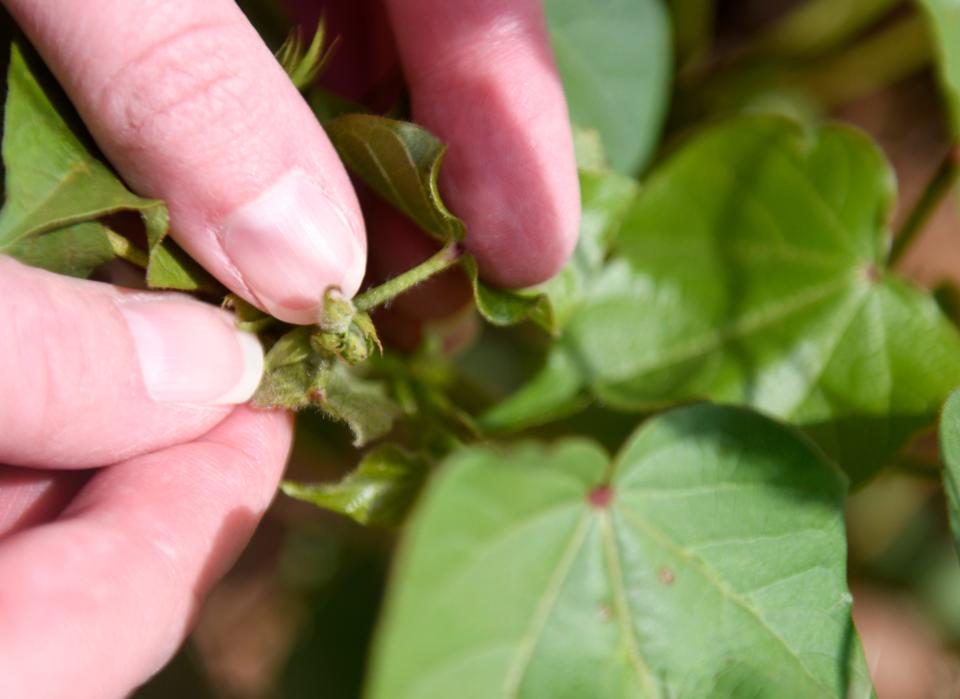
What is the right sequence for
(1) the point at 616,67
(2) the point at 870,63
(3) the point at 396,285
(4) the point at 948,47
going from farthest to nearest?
(2) the point at 870,63, (1) the point at 616,67, (4) the point at 948,47, (3) the point at 396,285

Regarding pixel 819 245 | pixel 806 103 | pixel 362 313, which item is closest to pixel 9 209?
pixel 362 313

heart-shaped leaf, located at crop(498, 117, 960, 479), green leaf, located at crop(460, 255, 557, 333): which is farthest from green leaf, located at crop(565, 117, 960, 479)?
green leaf, located at crop(460, 255, 557, 333)

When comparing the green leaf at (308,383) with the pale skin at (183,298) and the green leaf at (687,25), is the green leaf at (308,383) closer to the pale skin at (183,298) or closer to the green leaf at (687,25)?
the pale skin at (183,298)

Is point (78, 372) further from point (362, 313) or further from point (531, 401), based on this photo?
point (531, 401)

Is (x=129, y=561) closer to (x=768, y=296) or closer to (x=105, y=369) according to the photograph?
(x=105, y=369)

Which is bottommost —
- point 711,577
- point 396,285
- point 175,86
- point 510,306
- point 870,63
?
point 870,63

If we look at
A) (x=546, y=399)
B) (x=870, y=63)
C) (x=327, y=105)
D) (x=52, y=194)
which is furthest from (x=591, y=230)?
(x=870, y=63)
